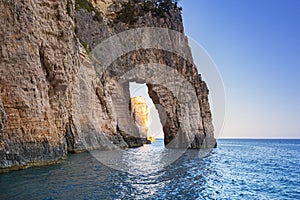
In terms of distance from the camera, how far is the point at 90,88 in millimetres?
29203

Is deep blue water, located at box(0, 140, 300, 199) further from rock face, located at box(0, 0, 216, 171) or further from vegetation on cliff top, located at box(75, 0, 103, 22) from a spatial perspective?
vegetation on cliff top, located at box(75, 0, 103, 22)

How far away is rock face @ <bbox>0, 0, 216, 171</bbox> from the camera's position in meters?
13.3

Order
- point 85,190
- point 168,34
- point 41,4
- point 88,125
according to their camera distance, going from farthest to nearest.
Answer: point 168,34
point 88,125
point 41,4
point 85,190

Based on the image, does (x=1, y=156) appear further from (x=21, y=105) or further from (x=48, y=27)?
(x=48, y=27)

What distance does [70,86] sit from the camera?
2097 cm

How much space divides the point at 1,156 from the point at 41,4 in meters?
10.6

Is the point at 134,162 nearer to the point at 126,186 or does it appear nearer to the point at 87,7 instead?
the point at 126,186

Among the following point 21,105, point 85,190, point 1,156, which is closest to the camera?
point 85,190

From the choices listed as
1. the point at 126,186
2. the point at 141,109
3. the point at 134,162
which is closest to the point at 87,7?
the point at 134,162

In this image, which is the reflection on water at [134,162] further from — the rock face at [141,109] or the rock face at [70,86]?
the rock face at [141,109]

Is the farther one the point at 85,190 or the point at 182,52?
the point at 182,52

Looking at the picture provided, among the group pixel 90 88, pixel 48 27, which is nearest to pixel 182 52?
pixel 90 88

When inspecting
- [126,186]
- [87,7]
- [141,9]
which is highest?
[141,9]

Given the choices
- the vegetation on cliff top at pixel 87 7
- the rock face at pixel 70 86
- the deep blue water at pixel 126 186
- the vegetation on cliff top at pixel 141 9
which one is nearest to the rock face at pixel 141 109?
the rock face at pixel 70 86
